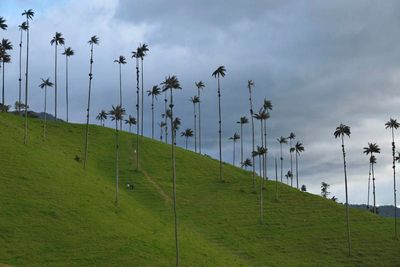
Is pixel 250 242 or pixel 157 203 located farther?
pixel 157 203

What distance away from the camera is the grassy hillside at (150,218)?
71.4 metres

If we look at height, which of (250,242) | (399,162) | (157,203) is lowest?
(250,242)

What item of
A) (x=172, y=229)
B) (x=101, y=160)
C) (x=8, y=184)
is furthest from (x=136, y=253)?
(x=101, y=160)

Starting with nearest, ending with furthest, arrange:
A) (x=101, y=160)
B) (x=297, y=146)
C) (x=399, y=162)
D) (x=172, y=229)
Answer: (x=172, y=229), (x=399, y=162), (x=101, y=160), (x=297, y=146)

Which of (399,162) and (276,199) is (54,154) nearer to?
(276,199)

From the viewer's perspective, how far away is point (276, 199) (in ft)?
409

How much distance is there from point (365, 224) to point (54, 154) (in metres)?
68.0

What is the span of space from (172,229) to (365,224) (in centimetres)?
4355

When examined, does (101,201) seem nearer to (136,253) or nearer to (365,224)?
(136,253)

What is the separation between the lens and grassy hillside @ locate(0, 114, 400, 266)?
71.4 metres

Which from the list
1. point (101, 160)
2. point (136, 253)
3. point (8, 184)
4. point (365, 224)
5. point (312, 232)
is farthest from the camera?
point (101, 160)

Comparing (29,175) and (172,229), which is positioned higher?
(29,175)

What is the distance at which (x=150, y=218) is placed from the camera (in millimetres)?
97625

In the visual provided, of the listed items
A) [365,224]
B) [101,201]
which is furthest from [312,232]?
[101,201]
